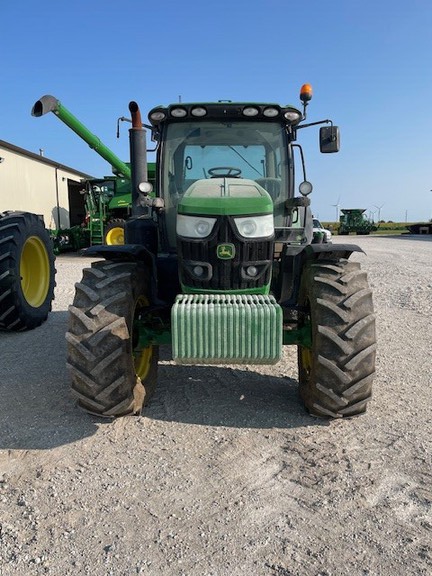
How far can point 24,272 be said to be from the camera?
7082 millimetres

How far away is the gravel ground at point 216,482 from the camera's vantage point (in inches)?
88.4

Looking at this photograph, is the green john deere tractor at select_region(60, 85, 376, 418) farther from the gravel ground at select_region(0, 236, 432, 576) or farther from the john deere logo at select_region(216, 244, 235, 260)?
the gravel ground at select_region(0, 236, 432, 576)

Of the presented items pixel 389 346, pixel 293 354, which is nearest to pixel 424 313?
pixel 389 346

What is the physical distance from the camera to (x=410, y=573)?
2.13 meters

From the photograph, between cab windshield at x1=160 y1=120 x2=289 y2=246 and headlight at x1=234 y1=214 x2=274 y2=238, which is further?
cab windshield at x1=160 y1=120 x2=289 y2=246

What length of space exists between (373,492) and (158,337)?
6.14 feet

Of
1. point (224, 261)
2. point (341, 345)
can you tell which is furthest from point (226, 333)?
point (341, 345)

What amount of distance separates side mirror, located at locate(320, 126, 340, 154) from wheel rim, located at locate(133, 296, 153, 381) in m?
2.23

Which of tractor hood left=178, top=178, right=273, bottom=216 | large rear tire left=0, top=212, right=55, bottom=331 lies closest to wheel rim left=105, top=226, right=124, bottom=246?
large rear tire left=0, top=212, right=55, bottom=331

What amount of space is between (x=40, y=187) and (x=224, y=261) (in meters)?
22.1

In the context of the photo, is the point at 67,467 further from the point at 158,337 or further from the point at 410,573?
the point at 410,573

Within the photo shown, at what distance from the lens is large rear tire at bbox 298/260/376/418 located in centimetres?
340

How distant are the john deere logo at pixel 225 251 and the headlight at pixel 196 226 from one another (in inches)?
5.7

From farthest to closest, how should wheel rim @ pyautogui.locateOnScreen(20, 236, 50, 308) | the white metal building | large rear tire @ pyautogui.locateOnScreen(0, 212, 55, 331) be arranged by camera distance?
1. the white metal building
2. wheel rim @ pyautogui.locateOnScreen(20, 236, 50, 308)
3. large rear tire @ pyautogui.locateOnScreen(0, 212, 55, 331)
